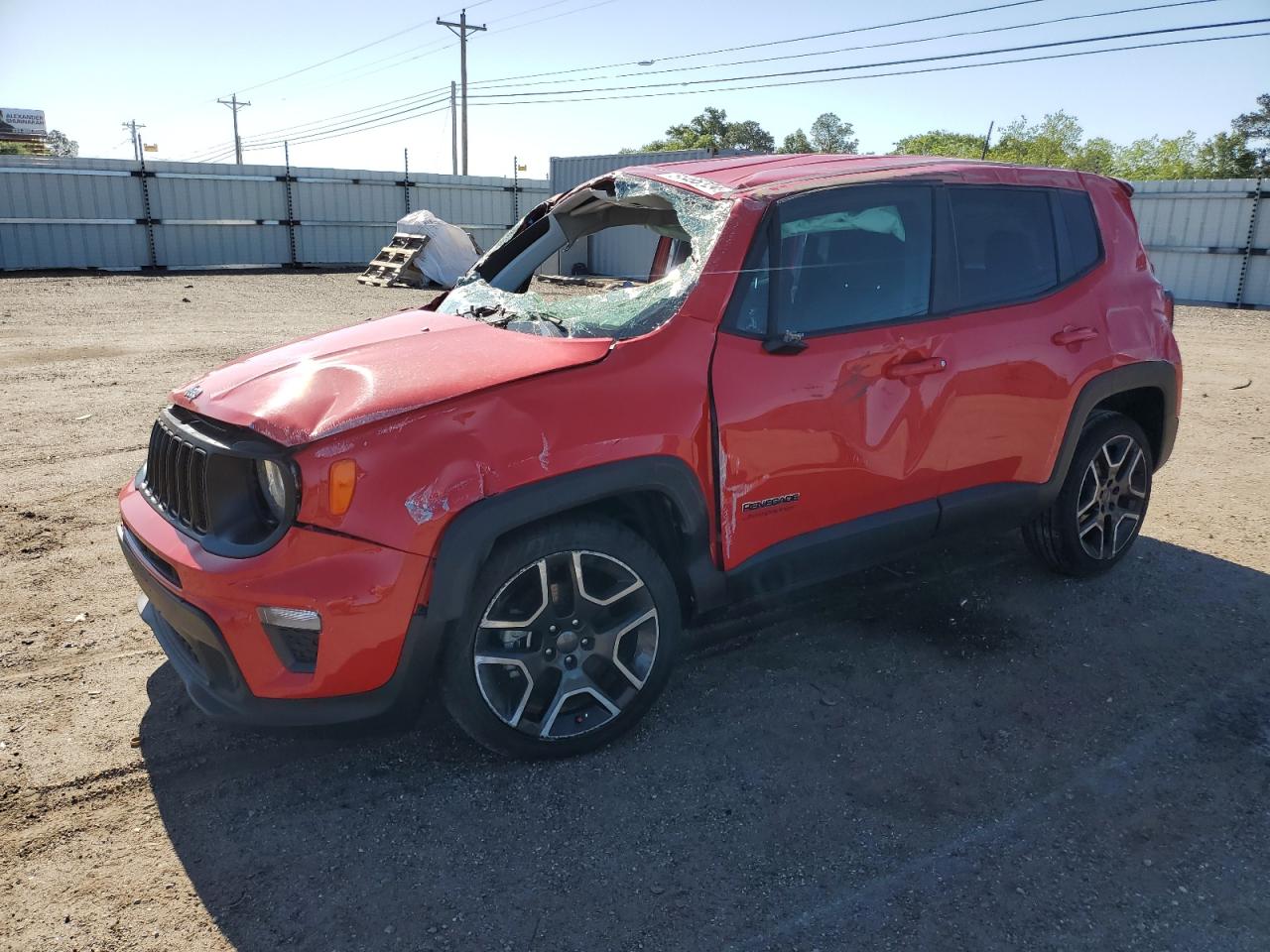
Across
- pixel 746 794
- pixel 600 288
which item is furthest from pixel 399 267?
pixel 746 794

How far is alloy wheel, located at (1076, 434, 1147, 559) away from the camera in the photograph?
14.1 ft

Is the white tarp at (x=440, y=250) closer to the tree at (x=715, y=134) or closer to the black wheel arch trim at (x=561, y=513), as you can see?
the black wheel arch trim at (x=561, y=513)

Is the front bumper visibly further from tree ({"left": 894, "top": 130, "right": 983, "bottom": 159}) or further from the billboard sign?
the billboard sign

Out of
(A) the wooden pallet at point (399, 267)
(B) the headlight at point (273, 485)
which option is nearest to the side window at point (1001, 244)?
(B) the headlight at point (273, 485)

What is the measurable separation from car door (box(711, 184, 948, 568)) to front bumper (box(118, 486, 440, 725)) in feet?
3.63

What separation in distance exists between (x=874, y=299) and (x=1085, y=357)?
1233 millimetres

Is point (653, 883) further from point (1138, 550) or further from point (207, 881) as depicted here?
point (1138, 550)

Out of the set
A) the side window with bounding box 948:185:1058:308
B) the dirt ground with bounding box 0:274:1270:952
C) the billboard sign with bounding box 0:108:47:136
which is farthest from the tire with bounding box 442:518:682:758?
the billboard sign with bounding box 0:108:47:136

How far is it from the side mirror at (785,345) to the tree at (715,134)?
85426 millimetres

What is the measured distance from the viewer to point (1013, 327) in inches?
146

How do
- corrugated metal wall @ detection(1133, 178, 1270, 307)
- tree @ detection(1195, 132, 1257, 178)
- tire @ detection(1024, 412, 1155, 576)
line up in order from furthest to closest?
tree @ detection(1195, 132, 1257, 178), corrugated metal wall @ detection(1133, 178, 1270, 307), tire @ detection(1024, 412, 1155, 576)

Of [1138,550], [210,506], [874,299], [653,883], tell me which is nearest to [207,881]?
[210,506]

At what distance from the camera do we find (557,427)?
2.71 m

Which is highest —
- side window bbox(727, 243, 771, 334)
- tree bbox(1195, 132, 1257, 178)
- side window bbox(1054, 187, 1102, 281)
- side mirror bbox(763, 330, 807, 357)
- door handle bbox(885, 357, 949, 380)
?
tree bbox(1195, 132, 1257, 178)
